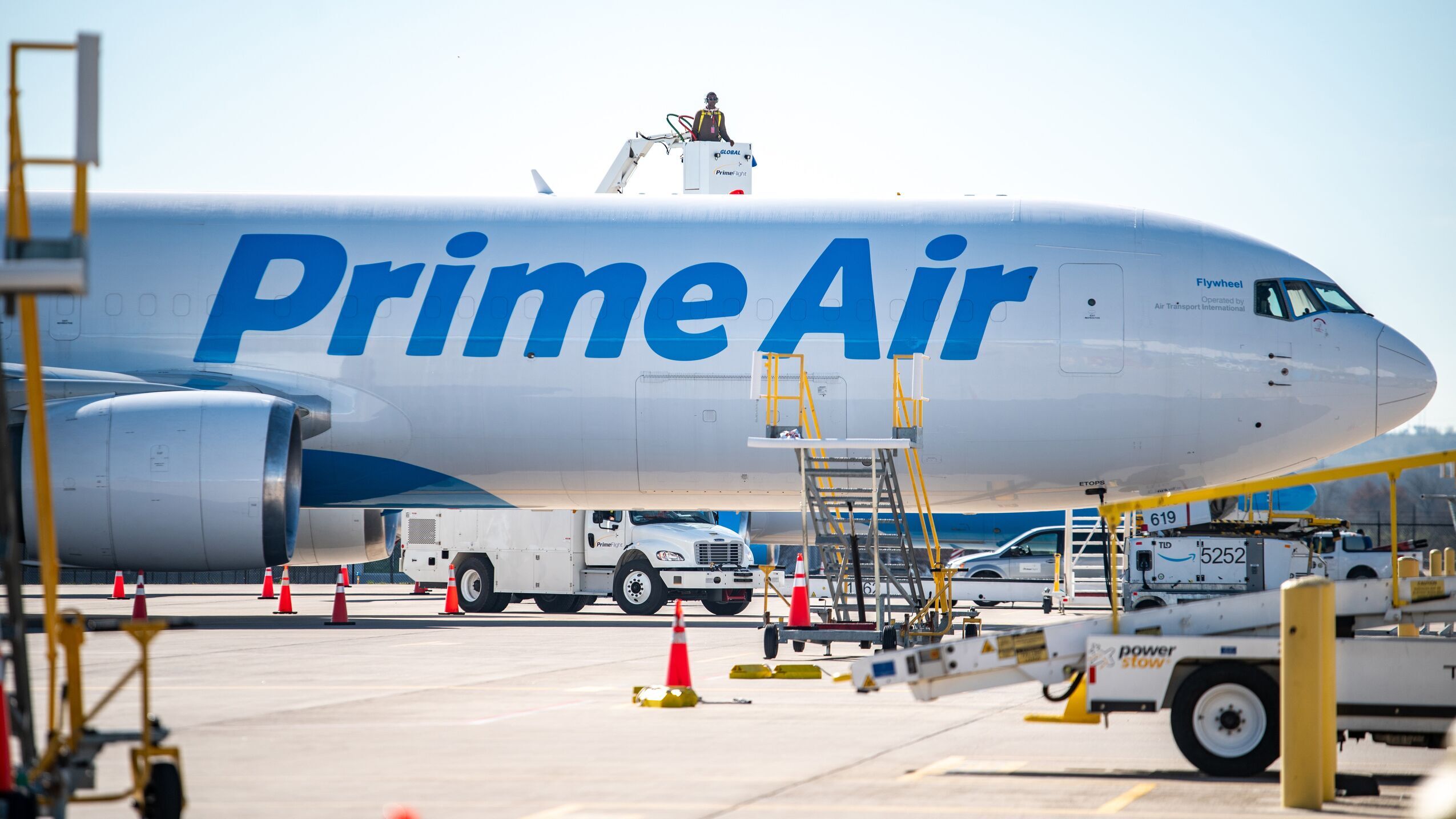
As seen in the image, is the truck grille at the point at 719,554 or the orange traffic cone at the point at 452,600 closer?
the orange traffic cone at the point at 452,600

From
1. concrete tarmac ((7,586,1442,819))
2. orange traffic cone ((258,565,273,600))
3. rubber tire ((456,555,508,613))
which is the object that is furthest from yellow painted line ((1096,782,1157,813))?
orange traffic cone ((258,565,273,600))

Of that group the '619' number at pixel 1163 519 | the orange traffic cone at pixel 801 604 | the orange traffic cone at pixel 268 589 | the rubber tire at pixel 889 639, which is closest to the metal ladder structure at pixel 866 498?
the rubber tire at pixel 889 639

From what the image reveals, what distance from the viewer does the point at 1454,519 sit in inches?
753

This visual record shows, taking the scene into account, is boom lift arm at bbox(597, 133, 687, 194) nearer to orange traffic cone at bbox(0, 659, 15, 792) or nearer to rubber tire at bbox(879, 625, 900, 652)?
rubber tire at bbox(879, 625, 900, 652)

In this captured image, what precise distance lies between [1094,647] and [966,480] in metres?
10.7

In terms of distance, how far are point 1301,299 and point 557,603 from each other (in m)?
13.7

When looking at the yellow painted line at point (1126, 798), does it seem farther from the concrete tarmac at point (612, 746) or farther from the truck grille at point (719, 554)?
the truck grille at point (719, 554)

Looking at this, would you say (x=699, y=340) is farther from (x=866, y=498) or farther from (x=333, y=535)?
(x=333, y=535)

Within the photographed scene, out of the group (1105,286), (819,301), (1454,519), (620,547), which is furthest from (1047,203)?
(620,547)

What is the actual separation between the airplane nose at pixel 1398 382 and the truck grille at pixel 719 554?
10379 mm

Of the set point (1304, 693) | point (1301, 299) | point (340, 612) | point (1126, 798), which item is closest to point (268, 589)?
point (340, 612)

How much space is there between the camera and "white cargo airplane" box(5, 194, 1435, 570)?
18.5 meters

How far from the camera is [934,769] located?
27.3 feet

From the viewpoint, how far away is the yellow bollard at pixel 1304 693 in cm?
727
